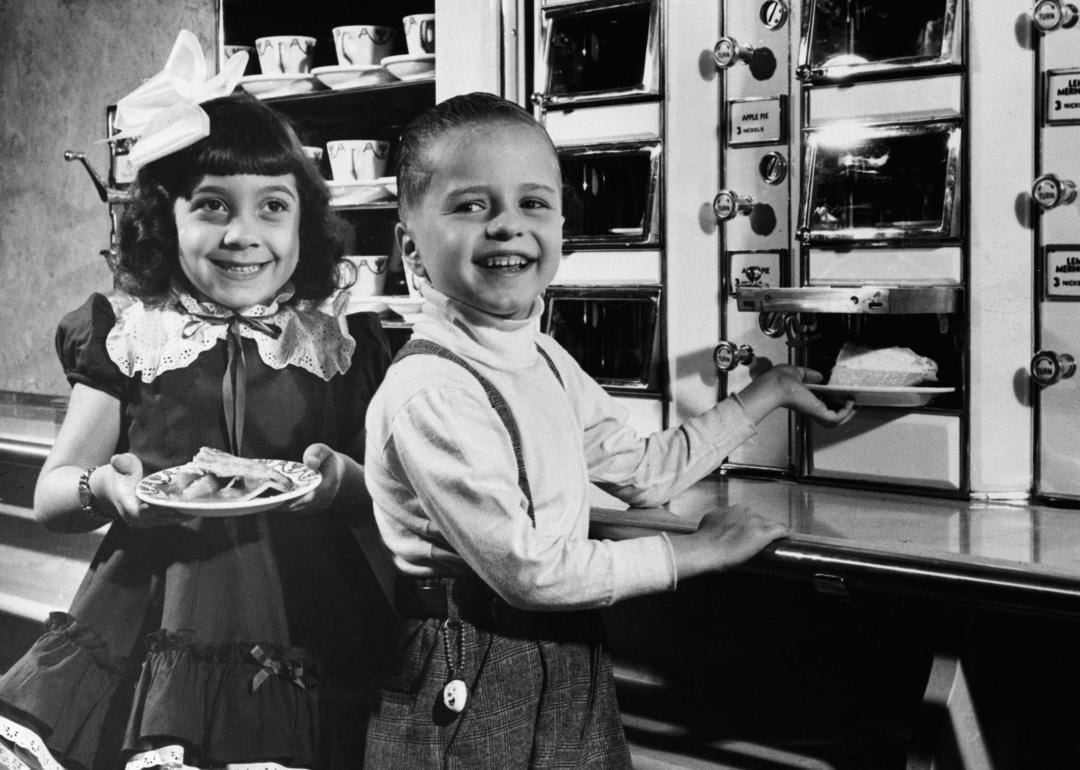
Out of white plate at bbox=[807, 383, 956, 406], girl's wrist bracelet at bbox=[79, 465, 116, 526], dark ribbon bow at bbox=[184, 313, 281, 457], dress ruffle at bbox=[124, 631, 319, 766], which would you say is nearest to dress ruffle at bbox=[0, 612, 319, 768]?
dress ruffle at bbox=[124, 631, 319, 766]

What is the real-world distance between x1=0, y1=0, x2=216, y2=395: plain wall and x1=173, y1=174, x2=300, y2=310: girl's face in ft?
1.25

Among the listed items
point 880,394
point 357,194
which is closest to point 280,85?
→ point 357,194

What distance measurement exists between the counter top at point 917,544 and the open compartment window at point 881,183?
383 millimetres

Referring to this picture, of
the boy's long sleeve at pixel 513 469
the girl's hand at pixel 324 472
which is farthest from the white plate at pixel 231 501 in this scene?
the boy's long sleeve at pixel 513 469

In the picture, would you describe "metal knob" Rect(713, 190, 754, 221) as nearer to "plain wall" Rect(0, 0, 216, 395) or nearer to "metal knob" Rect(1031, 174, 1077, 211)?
"metal knob" Rect(1031, 174, 1077, 211)

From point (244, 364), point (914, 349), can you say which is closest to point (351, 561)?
point (244, 364)

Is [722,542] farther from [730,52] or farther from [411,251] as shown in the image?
[730,52]

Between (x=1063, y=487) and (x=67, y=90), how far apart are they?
1592 millimetres

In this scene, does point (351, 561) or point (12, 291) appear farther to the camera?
point (12, 291)

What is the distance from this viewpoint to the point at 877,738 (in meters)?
1.60

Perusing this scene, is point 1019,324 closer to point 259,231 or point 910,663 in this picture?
point 910,663

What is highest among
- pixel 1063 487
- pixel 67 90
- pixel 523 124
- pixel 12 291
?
pixel 67 90

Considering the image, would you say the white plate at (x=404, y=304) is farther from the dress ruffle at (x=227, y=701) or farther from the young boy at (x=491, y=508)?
the dress ruffle at (x=227, y=701)

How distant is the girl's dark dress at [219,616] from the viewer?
1.57 meters
